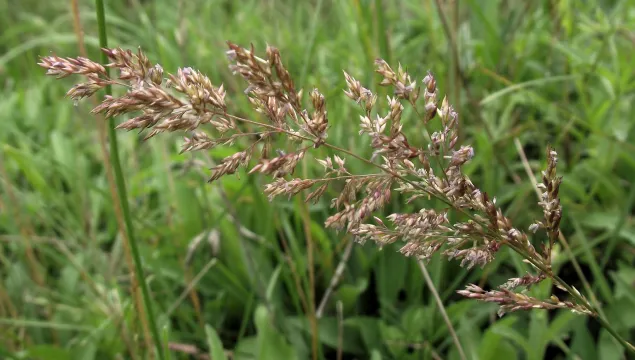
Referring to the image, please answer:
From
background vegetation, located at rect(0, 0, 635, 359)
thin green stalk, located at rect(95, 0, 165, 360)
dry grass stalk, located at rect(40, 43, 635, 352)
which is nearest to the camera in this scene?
dry grass stalk, located at rect(40, 43, 635, 352)

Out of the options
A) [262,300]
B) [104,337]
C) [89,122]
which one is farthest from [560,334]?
[89,122]

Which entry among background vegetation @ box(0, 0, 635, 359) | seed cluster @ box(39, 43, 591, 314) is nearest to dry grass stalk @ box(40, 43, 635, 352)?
seed cluster @ box(39, 43, 591, 314)

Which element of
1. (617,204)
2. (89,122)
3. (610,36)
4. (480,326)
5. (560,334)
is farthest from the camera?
(89,122)

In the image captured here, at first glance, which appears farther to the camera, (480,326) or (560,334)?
(480,326)

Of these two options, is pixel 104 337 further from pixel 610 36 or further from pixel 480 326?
pixel 610 36

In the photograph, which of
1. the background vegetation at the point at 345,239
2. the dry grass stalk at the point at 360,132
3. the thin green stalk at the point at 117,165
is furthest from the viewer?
the background vegetation at the point at 345,239

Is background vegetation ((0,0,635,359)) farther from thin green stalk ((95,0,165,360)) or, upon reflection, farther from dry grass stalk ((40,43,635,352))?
dry grass stalk ((40,43,635,352))

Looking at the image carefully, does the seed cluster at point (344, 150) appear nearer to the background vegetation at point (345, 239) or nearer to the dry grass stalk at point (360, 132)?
the dry grass stalk at point (360, 132)

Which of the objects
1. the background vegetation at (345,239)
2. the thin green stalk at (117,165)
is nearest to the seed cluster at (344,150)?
Result: the thin green stalk at (117,165)
